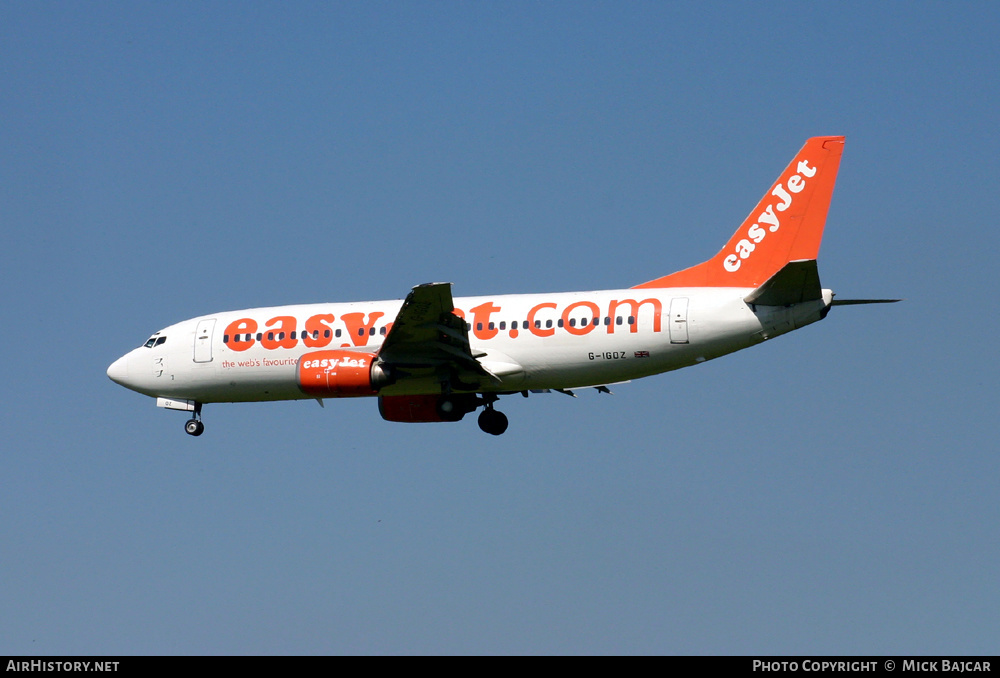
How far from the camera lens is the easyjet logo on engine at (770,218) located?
120 ft

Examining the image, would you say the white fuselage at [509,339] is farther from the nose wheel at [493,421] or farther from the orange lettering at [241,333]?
the nose wheel at [493,421]

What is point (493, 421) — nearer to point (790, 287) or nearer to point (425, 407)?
point (425, 407)

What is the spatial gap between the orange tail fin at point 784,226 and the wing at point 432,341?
645 centimetres

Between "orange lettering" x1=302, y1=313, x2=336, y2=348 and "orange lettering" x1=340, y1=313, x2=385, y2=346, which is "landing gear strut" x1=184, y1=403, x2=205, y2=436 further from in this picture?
"orange lettering" x1=340, y1=313, x2=385, y2=346

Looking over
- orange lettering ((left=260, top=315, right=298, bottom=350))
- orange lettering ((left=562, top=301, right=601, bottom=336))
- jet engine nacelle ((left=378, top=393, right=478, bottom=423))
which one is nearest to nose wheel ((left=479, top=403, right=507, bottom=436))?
jet engine nacelle ((left=378, top=393, right=478, bottom=423))

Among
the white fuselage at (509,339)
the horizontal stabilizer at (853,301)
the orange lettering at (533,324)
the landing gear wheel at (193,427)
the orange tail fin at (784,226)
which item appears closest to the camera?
the horizontal stabilizer at (853,301)

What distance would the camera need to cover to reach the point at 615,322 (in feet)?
118

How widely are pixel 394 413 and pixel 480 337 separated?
3.95 meters

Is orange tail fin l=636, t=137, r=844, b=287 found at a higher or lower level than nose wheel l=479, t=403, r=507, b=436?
higher

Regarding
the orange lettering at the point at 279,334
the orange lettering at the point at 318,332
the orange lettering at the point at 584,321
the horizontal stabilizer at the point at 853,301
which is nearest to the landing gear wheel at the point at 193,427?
the orange lettering at the point at 279,334

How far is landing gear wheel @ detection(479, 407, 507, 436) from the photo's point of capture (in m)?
40.1

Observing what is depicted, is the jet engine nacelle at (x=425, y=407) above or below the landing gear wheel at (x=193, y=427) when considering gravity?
below
